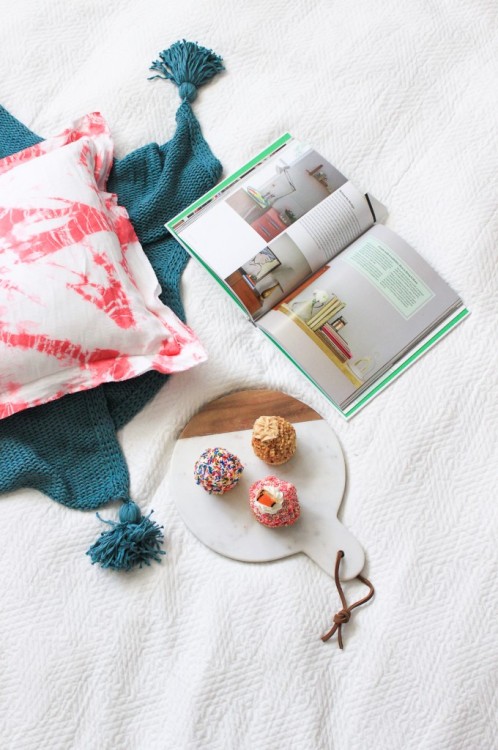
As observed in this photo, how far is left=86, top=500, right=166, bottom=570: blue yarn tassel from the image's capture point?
0.88m

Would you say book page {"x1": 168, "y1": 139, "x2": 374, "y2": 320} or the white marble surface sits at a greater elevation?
book page {"x1": 168, "y1": 139, "x2": 374, "y2": 320}

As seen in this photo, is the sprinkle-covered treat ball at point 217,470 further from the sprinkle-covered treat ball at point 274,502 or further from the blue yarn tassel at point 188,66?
the blue yarn tassel at point 188,66

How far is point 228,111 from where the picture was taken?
115 cm

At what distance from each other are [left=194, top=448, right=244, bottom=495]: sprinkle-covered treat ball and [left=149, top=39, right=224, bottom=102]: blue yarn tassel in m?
0.60

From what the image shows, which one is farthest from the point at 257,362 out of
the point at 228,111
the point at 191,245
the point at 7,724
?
the point at 7,724

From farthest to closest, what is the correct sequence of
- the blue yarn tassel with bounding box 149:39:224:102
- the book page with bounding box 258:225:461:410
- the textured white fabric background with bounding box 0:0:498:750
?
the blue yarn tassel with bounding box 149:39:224:102
the book page with bounding box 258:225:461:410
the textured white fabric background with bounding box 0:0:498:750

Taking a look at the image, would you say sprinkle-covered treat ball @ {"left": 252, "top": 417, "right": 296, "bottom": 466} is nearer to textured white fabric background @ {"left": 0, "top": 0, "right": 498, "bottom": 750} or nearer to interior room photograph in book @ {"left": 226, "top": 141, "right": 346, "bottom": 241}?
textured white fabric background @ {"left": 0, "top": 0, "right": 498, "bottom": 750}

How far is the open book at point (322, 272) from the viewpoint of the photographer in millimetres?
1017

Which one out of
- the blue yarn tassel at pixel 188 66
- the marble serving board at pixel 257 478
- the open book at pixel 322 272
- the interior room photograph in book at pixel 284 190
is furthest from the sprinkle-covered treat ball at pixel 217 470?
the blue yarn tassel at pixel 188 66

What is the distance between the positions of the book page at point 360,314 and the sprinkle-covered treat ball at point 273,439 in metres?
0.10

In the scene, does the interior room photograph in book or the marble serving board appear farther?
the interior room photograph in book

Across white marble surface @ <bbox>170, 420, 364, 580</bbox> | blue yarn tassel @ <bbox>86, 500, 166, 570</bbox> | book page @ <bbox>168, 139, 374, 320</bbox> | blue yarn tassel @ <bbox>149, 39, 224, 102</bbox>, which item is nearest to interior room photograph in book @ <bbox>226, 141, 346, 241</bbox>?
book page @ <bbox>168, 139, 374, 320</bbox>

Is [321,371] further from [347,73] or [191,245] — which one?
[347,73]

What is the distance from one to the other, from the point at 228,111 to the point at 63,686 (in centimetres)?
89
